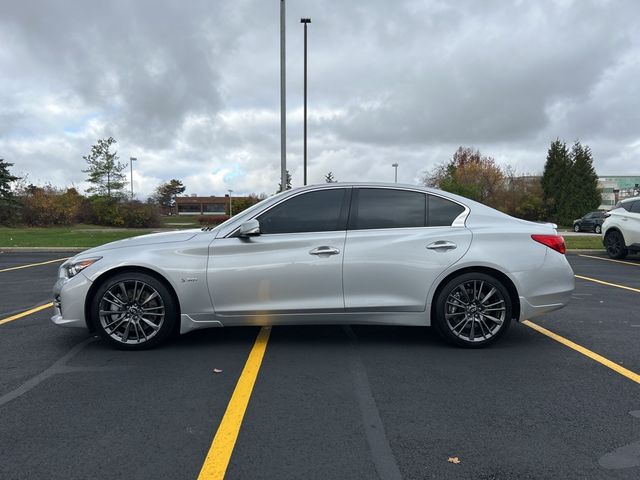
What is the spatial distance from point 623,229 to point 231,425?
12.9 m

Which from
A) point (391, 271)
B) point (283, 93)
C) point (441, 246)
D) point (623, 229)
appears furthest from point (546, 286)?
point (283, 93)

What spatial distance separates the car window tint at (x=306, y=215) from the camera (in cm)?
453

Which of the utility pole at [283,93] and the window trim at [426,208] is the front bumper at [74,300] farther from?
the utility pole at [283,93]

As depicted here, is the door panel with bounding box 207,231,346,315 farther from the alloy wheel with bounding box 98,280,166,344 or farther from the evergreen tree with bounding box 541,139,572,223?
the evergreen tree with bounding box 541,139,572,223

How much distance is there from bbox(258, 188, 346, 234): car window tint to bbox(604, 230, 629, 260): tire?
11298 mm

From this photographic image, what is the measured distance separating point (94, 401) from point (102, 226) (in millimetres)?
39688

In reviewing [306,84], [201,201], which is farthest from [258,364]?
[201,201]

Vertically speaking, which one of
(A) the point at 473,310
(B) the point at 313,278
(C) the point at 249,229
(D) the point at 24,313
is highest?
(C) the point at 249,229

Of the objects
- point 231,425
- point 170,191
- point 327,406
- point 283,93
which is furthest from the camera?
point 170,191

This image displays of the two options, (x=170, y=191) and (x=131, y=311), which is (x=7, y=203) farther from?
(x=170, y=191)

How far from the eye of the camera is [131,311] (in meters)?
4.41

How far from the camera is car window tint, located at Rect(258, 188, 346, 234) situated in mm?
4527

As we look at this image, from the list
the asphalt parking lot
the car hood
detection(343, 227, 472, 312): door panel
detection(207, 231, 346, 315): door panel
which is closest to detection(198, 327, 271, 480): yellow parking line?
the asphalt parking lot

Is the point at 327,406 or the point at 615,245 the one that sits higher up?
the point at 615,245
